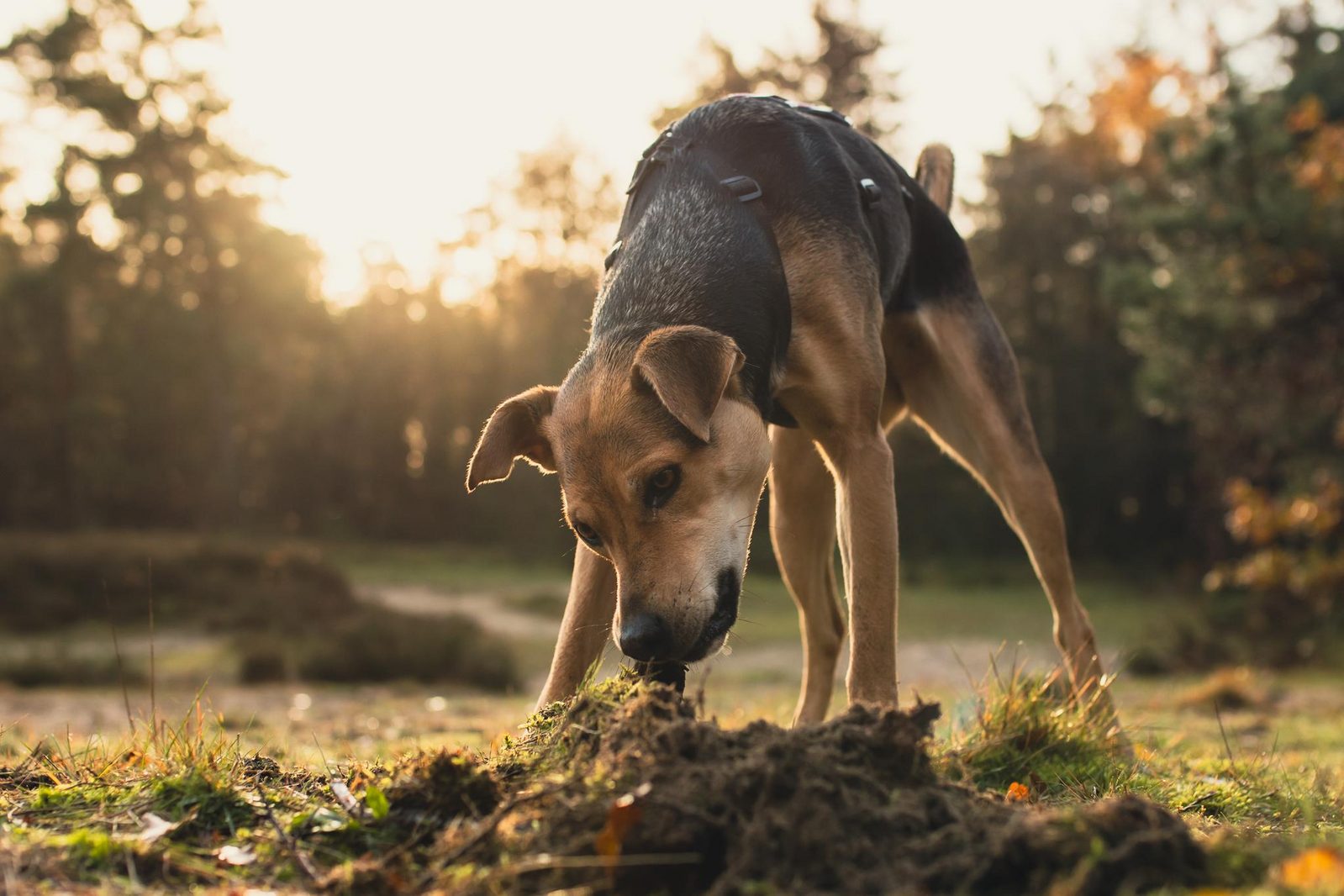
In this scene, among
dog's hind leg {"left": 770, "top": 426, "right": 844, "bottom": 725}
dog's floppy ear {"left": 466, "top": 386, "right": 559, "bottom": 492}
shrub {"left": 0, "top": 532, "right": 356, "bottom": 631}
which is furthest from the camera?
shrub {"left": 0, "top": 532, "right": 356, "bottom": 631}

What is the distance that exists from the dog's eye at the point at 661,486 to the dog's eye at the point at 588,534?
0.87ft

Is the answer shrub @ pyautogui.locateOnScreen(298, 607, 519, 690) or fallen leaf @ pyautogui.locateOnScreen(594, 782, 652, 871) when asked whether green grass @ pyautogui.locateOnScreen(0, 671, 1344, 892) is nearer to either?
fallen leaf @ pyautogui.locateOnScreen(594, 782, 652, 871)

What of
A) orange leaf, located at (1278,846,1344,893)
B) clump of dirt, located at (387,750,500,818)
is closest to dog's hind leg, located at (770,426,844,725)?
clump of dirt, located at (387,750,500,818)

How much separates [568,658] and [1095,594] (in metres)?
27.9

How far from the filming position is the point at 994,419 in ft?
18.1

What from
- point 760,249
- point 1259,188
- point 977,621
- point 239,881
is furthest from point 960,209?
point 239,881

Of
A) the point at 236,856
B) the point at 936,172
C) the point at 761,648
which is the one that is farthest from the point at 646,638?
the point at 761,648

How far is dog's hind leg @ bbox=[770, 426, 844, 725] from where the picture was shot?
5.93m

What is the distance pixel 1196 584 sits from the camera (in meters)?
30.8

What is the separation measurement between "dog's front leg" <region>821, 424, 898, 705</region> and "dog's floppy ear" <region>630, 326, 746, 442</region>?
791 millimetres

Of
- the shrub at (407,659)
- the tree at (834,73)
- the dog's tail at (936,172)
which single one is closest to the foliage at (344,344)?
the tree at (834,73)

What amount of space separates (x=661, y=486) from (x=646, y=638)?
525 millimetres

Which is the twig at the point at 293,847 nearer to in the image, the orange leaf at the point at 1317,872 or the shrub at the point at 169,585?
the orange leaf at the point at 1317,872

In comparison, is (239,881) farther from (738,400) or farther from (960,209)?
(960,209)
